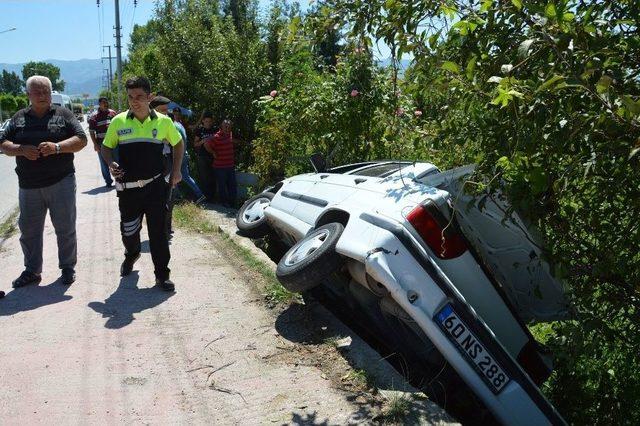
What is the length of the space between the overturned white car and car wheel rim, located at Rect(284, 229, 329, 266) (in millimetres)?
11

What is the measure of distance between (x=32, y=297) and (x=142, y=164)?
1525 mm

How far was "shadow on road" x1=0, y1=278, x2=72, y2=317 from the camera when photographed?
5.41 metres

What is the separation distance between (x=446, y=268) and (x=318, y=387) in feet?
3.55

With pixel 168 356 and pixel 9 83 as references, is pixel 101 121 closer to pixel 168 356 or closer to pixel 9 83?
pixel 168 356

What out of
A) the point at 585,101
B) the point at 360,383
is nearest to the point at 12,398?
the point at 360,383

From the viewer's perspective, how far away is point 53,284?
20.0ft

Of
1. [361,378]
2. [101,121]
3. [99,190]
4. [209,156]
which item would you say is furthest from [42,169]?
[99,190]

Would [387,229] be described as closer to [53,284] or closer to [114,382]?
[114,382]

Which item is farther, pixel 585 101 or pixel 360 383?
pixel 360 383

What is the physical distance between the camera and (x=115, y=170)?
222 inches

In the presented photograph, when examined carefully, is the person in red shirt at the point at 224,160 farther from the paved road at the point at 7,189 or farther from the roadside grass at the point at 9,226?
the paved road at the point at 7,189

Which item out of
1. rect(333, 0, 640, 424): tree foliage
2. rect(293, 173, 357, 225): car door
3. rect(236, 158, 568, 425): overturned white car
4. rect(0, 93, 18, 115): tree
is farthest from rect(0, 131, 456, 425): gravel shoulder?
rect(0, 93, 18, 115): tree

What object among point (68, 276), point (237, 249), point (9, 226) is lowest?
point (9, 226)

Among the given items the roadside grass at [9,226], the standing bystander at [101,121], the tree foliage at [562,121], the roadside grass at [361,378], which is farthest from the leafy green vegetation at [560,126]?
the standing bystander at [101,121]
